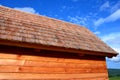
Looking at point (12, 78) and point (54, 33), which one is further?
point (54, 33)

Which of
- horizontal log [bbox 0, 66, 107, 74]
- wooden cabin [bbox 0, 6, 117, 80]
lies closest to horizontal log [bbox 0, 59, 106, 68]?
wooden cabin [bbox 0, 6, 117, 80]

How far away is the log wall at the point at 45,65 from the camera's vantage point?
630 cm

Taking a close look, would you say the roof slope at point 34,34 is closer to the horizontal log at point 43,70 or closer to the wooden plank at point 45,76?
the horizontal log at point 43,70

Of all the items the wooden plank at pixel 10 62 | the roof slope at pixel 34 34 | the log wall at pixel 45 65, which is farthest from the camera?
the roof slope at pixel 34 34

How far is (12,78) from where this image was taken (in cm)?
627

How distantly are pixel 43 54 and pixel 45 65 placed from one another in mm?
439

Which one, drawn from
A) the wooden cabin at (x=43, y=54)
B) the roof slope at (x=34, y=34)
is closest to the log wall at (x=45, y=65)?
the wooden cabin at (x=43, y=54)

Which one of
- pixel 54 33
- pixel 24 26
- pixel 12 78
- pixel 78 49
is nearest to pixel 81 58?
pixel 78 49

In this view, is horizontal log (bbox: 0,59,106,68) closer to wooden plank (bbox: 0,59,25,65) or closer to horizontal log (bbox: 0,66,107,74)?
wooden plank (bbox: 0,59,25,65)

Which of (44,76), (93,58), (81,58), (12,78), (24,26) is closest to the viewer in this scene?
(12,78)

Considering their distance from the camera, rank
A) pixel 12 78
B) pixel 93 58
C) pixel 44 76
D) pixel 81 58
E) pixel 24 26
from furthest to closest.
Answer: pixel 93 58, pixel 81 58, pixel 24 26, pixel 44 76, pixel 12 78

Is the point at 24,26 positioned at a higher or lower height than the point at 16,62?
higher

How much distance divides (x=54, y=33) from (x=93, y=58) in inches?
94.2

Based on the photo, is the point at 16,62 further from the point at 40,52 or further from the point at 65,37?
the point at 65,37
